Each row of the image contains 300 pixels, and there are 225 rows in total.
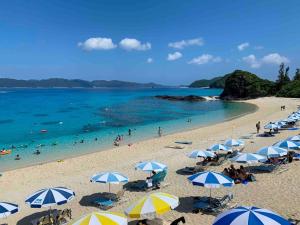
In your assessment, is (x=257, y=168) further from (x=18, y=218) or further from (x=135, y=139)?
(x=135, y=139)

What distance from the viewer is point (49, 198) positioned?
475 inches

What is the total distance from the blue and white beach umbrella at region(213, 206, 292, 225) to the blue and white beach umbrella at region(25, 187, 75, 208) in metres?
6.35

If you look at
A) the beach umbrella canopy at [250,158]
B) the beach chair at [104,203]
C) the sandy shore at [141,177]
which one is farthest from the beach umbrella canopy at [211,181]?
the beach umbrella canopy at [250,158]

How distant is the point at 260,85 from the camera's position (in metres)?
108

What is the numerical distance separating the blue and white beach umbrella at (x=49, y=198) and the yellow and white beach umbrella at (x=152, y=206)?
287cm

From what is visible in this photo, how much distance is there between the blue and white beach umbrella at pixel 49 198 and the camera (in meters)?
11.9

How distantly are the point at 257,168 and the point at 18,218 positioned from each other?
13.1m

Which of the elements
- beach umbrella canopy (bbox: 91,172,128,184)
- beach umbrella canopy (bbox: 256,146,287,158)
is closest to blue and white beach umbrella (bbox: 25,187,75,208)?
beach umbrella canopy (bbox: 91,172,128,184)

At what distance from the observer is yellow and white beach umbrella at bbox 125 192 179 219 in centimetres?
1048

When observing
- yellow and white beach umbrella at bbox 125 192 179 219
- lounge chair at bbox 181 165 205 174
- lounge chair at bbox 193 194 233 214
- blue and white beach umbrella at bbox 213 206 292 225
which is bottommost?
lounge chair at bbox 181 165 205 174

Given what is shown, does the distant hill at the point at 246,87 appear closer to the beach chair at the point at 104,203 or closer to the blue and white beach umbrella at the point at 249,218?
the beach chair at the point at 104,203

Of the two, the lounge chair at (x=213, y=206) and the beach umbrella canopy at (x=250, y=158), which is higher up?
the beach umbrella canopy at (x=250, y=158)

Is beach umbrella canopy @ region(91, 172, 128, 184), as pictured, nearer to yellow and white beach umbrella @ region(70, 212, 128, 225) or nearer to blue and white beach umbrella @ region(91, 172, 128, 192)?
blue and white beach umbrella @ region(91, 172, 128, 192)

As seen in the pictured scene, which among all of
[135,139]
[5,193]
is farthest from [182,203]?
[135,139]
